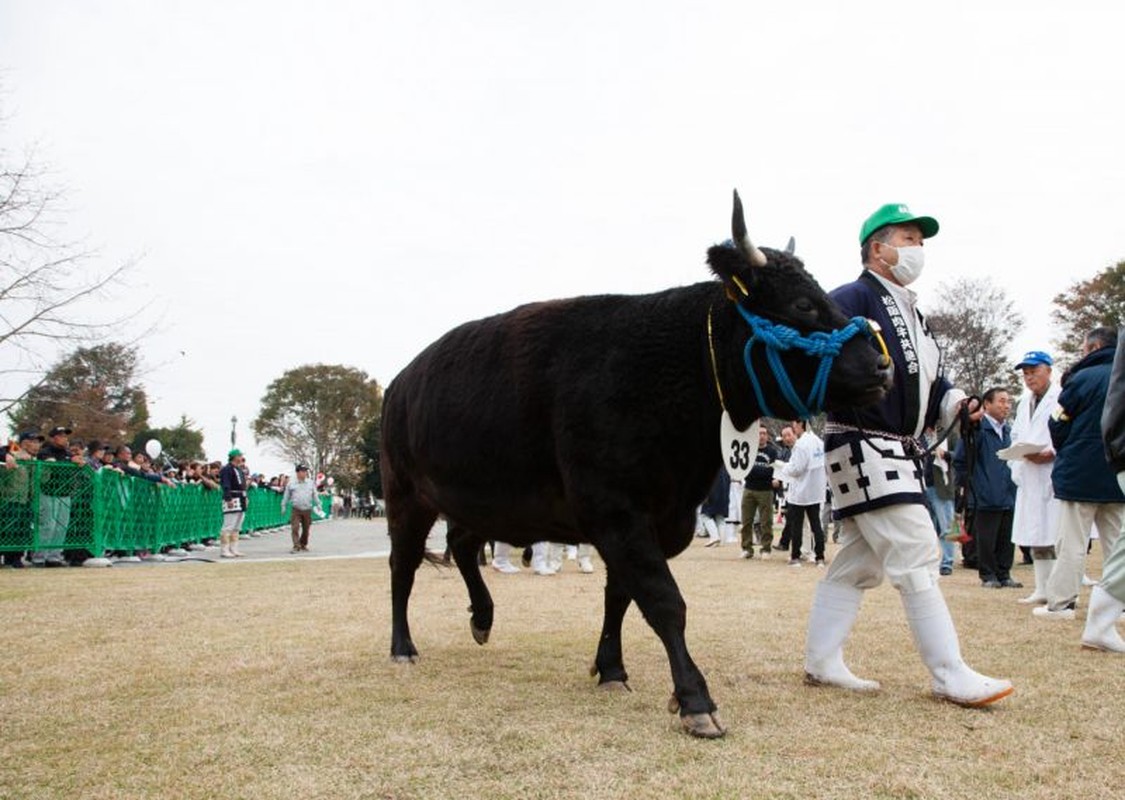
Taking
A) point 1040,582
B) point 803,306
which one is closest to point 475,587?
point 803,306

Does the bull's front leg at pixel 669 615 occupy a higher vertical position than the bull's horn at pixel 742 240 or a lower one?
lower

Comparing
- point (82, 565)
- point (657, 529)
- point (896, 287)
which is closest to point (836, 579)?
point (657, 529)

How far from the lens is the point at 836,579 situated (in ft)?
14.7

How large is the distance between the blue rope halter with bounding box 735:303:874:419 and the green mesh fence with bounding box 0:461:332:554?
13.0 m

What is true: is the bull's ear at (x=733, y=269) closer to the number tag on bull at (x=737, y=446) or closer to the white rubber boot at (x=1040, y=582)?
the number tag on bull at (x=737, y=446)

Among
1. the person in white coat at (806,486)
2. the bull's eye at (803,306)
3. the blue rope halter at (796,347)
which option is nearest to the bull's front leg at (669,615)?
the blue rope halter at (796,347)

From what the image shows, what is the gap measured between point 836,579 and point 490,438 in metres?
1.96

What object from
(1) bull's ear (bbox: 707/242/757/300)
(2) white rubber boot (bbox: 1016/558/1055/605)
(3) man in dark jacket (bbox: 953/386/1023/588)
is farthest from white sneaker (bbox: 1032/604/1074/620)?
(1) bull's ear (bbox: 707/242/757/300)

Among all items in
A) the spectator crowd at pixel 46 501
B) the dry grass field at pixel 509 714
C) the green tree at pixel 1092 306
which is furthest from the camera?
the green tree at pixel 1092 306

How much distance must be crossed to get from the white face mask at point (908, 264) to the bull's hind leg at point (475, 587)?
2.92 metres

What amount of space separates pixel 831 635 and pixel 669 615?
49.9 inches

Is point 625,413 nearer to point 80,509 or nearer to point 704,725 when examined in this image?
point 704,725

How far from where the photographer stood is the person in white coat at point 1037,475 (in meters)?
7.86

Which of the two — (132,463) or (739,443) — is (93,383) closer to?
(132,463)
